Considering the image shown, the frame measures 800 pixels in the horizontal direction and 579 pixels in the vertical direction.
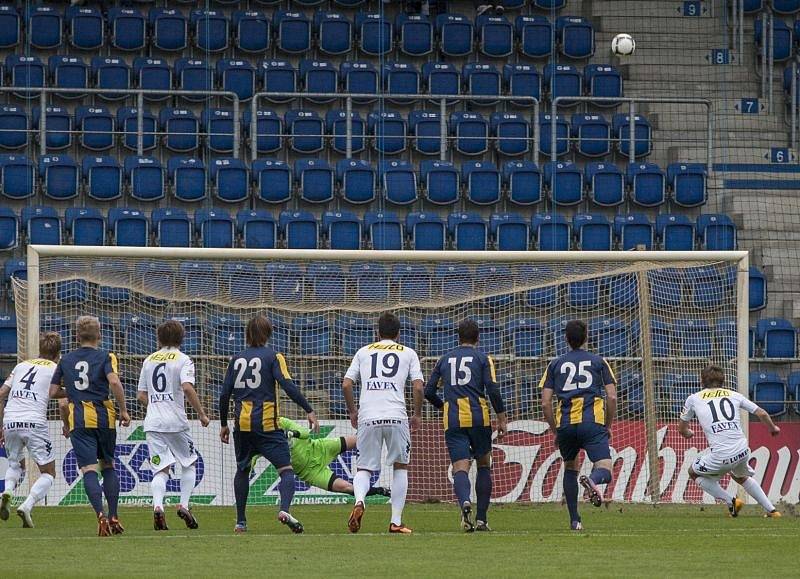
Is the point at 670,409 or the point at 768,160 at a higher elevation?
the point at 768,160

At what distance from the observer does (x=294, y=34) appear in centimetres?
2692

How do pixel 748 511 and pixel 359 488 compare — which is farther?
pixel 748 511

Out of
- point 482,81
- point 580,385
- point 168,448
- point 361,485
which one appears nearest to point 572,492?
point 580,385

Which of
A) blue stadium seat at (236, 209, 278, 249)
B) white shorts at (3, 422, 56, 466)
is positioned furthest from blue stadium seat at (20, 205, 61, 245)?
white shorts at (3, 422, 56, 466)

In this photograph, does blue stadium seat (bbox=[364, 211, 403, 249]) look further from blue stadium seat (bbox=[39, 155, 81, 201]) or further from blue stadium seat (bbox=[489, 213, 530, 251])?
blue stadium seat (bbox=[39, 155, 81, 201])

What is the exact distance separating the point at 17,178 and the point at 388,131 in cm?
618

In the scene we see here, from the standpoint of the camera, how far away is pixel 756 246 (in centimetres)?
2577

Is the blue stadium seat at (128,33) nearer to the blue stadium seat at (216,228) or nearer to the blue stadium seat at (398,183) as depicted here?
the blue stadium seat at (216,228)

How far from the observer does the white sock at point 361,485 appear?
13.5 metres

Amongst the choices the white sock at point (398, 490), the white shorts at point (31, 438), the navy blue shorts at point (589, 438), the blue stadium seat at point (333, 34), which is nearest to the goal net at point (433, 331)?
the white shorts at point (31, 438)

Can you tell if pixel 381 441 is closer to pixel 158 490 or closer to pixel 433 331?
pixel 158 490

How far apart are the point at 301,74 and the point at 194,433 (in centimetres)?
908

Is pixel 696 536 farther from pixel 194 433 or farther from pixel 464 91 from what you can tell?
pixel 464 91

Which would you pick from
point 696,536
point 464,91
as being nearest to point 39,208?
point 464,91
